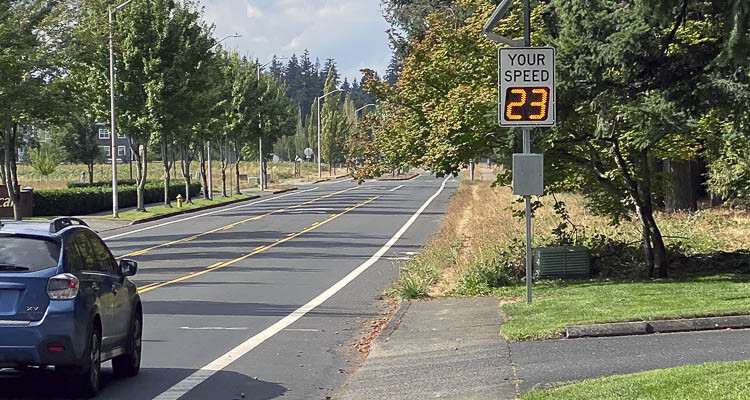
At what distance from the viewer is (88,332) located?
9.98 meters

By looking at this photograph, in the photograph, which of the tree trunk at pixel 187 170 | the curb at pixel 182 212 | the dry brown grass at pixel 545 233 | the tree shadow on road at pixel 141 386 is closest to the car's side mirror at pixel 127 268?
the tree shadow on road at pixel 141 386

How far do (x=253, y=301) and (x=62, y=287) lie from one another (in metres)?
9.20

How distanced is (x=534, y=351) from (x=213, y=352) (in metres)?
3.90

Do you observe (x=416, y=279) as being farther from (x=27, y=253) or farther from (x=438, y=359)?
(x=27, y=253)

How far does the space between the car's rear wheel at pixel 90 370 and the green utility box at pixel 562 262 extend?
11.7 meters

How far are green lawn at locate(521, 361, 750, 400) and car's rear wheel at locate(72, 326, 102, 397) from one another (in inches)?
156

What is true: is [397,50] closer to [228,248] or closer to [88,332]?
[228,248]

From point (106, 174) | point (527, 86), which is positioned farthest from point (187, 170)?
point (527, 86)

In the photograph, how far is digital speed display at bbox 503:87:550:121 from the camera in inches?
637

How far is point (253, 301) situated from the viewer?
1892 centimetres

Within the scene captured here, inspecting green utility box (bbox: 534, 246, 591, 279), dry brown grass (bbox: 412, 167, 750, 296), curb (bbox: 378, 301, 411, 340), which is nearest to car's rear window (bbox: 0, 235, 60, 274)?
curb (bbox: 378, 301, 411, 340)

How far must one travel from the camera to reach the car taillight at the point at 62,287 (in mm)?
9758

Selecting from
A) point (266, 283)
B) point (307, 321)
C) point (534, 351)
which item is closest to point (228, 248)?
point (266, 283)

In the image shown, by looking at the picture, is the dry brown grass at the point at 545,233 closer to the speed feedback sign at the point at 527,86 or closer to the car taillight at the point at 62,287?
the speed feedback sign at the point at 527,86
